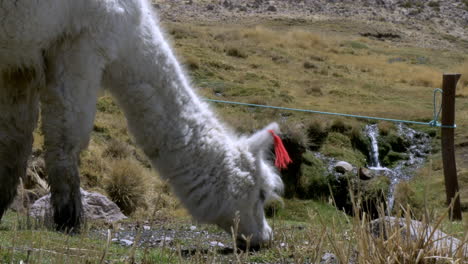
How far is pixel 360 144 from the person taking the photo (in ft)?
47.3

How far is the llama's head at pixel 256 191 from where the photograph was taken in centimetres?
539

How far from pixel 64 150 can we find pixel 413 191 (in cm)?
816

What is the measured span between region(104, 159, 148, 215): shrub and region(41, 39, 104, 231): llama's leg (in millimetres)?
4939

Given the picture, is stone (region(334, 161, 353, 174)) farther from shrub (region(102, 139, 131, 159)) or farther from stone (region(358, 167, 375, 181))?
shrub (region(102, 139, 131, 159))

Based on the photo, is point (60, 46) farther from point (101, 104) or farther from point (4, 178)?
point (101, 104)

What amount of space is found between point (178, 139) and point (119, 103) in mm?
583

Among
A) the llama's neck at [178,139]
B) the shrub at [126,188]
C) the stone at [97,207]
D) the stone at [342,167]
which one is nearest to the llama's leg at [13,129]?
the llama's neck at [178,139]

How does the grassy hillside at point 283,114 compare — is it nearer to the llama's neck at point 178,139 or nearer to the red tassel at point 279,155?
the llama's neck at point 178,139

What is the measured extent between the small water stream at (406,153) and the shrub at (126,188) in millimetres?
5344

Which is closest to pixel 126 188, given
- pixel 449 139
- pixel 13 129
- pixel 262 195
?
pixel 262 195

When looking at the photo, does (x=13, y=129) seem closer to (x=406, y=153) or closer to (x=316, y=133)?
(x=316, y=133)

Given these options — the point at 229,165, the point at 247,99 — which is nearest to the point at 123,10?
the point at 229,165

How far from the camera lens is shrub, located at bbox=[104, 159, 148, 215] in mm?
9859

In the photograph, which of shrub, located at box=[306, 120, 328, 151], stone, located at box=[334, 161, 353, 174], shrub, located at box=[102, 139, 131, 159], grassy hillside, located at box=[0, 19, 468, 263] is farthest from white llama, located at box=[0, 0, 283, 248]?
shrub, located at box=[306, 120, 328, 151]
